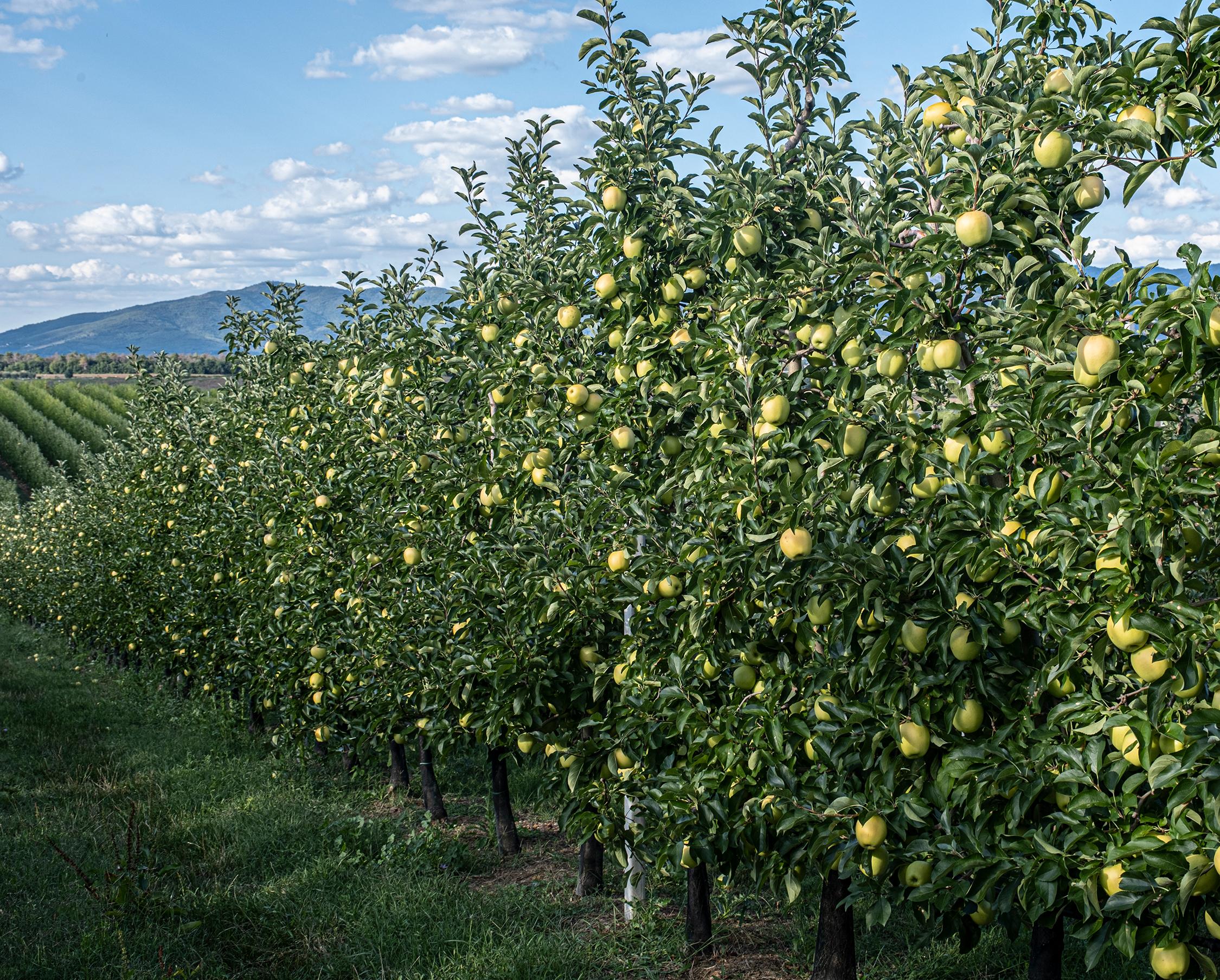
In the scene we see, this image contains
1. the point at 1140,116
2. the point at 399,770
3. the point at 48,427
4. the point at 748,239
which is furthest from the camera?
the point at 48,427

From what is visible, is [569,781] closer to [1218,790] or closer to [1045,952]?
[1045,952]

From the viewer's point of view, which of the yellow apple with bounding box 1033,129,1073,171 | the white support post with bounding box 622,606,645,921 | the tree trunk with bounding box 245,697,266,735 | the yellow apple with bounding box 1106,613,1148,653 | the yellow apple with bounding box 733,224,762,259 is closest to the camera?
the yellow apple with bounding box 1106,613,1148,653

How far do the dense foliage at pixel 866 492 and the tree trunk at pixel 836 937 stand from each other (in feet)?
0.26

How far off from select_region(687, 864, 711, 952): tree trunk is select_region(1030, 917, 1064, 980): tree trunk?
1.67m

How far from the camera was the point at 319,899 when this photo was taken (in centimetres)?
534

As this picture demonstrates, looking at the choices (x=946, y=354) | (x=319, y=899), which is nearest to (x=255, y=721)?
(x=319, y=899)

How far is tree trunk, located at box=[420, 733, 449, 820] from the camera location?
290 inches

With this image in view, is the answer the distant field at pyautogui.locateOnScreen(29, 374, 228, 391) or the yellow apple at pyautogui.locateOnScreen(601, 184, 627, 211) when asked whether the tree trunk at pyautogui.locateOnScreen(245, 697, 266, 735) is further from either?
the distant field at pyautogui.locateOnScreen(29, 374, 228, 391)

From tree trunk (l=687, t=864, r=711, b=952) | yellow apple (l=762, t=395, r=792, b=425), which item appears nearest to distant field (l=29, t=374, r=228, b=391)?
tree trunk (l=687, t=864, r=711, b=952)

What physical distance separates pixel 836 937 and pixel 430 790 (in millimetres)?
4342

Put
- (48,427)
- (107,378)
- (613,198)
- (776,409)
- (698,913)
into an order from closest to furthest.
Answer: (776,409) → (613,198) → (698,913) → (48,427) → (107,378)

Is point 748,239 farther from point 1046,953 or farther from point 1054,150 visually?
point 1046,953

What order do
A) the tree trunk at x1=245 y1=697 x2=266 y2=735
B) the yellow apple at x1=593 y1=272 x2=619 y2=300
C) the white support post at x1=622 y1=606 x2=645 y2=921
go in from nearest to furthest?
1. the yellow apple at x1=593 y1=272 x2=619 y2=300
2. the white support post at x1=622 y1=606 x2=645 y2=921
3. the tree trunk at x1=245 y1=697 x2=266 y2=735

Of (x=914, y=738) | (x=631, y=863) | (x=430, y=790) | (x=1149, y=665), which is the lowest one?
(x=430, y=790)
